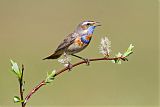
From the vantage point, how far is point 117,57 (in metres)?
1.98

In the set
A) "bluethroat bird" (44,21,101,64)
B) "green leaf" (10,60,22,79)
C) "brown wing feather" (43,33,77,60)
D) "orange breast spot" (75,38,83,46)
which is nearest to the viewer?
"green leaf" (10,60,22,79)

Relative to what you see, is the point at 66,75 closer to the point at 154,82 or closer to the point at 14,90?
the point at 154,82

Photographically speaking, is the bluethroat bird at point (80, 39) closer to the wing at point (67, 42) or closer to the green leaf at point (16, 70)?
the wing at point (67, 42)

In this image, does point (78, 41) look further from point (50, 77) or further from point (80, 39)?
point (50, 77)

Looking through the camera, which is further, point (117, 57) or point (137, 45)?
point (137, 45)

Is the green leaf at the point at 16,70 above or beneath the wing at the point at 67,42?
beneath

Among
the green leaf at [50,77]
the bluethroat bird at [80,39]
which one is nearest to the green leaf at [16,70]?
the green leaf at [50,77]

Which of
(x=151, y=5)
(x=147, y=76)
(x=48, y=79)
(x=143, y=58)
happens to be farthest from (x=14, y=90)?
(x=151, y=5)

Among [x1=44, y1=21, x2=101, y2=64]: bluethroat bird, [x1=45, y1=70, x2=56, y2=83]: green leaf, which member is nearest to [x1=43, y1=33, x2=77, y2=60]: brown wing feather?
[x1=44, y1=21, x2=101, y2=64]: bluethroat bird

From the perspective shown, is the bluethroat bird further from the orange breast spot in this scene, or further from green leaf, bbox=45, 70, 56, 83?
green leaf, bbox=45, 70, 56, 83

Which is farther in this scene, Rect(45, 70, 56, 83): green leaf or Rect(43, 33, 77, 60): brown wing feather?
Rect(43, 33, 77, 60): brown wing feather

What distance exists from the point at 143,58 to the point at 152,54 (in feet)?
2.48

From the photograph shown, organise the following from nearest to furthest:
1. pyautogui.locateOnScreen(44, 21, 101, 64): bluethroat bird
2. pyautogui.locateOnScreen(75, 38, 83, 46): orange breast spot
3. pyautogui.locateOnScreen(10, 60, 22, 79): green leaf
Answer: pyautogui.locateOnScreen(10, 60, 22, 79): green leaf, pyautogui.locateOnScreen(44, 21, 101, 64): bluethroat bird, pyautogui.locateOnScreen(75, 38, 83, 46): orange breast spot

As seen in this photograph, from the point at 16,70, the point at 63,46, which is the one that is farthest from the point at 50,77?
the point at 63,46
